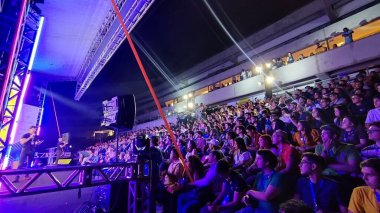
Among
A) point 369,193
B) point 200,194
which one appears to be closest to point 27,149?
point 200,194

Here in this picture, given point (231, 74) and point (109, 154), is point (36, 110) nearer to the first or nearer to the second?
point (109, 154)

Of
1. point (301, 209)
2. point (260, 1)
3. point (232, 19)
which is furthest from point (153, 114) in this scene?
point (301, 209)

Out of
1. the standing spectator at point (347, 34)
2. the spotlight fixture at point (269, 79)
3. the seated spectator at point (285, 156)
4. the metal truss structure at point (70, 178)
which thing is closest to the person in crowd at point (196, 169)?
the metal truss structure at point (70, 178)

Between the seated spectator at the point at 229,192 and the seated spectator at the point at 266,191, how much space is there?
0.53 ft

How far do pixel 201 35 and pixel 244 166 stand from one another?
14294mm

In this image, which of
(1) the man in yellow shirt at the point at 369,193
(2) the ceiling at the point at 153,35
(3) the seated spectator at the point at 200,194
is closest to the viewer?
(1) the man in yellow shirt at the point at 369,193

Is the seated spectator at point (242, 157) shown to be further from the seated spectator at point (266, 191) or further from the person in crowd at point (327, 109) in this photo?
the person in crowd at point (327, 109)

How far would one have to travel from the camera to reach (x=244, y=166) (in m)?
4.14

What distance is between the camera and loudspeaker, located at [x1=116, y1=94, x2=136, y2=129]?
405 cm

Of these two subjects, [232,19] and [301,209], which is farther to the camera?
[232,19]

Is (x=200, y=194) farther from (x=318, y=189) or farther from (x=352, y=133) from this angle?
(x=352, y=133)

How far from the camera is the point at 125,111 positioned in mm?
4129

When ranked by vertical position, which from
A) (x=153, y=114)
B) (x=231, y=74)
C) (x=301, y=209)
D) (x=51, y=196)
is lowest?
(x=51, y=196)

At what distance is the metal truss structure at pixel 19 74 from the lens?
12.9 feet
